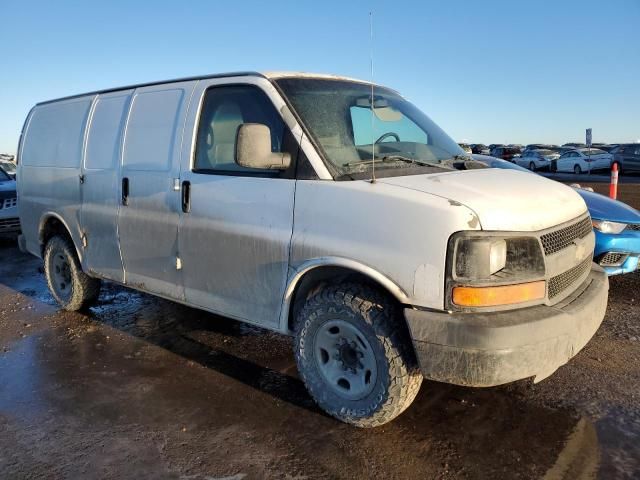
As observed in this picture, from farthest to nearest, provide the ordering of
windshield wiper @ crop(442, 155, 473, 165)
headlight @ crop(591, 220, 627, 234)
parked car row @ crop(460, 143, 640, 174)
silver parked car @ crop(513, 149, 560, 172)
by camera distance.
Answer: silver parked car @ crop(513, 149, 560, 172), parked car row @ crop(460, 143, 640, 174), headlight @ crop(591, 220, 627, 234), windshield wiper @ crop(442, 155, 473, 165)

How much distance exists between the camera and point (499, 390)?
11.5 feet

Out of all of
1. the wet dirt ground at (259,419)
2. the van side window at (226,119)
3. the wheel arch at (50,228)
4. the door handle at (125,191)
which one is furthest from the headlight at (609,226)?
the wheel arch at (50,228)

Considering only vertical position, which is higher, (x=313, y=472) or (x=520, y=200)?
(x=520, y=200)

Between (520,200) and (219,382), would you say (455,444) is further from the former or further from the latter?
(219,382)

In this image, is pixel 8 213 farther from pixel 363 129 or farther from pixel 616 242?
pixel 616 242

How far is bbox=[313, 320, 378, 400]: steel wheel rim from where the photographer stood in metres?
2.93

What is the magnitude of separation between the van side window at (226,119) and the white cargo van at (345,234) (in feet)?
0.04

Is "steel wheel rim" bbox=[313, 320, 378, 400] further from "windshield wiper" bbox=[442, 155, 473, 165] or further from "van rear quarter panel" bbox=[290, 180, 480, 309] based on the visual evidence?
"windshield wiper" bbox=[442, 155, 473, 165]

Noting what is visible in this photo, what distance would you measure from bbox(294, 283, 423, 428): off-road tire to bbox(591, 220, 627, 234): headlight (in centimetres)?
348

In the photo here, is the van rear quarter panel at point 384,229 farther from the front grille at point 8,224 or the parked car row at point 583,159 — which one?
the parked car row at point 583,159

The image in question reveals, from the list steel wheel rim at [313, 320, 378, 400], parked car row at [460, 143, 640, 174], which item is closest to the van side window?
steel wheel rim at [313, 320, 378, 400]

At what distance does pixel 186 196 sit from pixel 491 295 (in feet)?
7.33

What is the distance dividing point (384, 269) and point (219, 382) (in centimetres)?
172

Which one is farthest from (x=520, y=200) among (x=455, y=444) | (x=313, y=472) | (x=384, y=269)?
(x=313, y=472)
